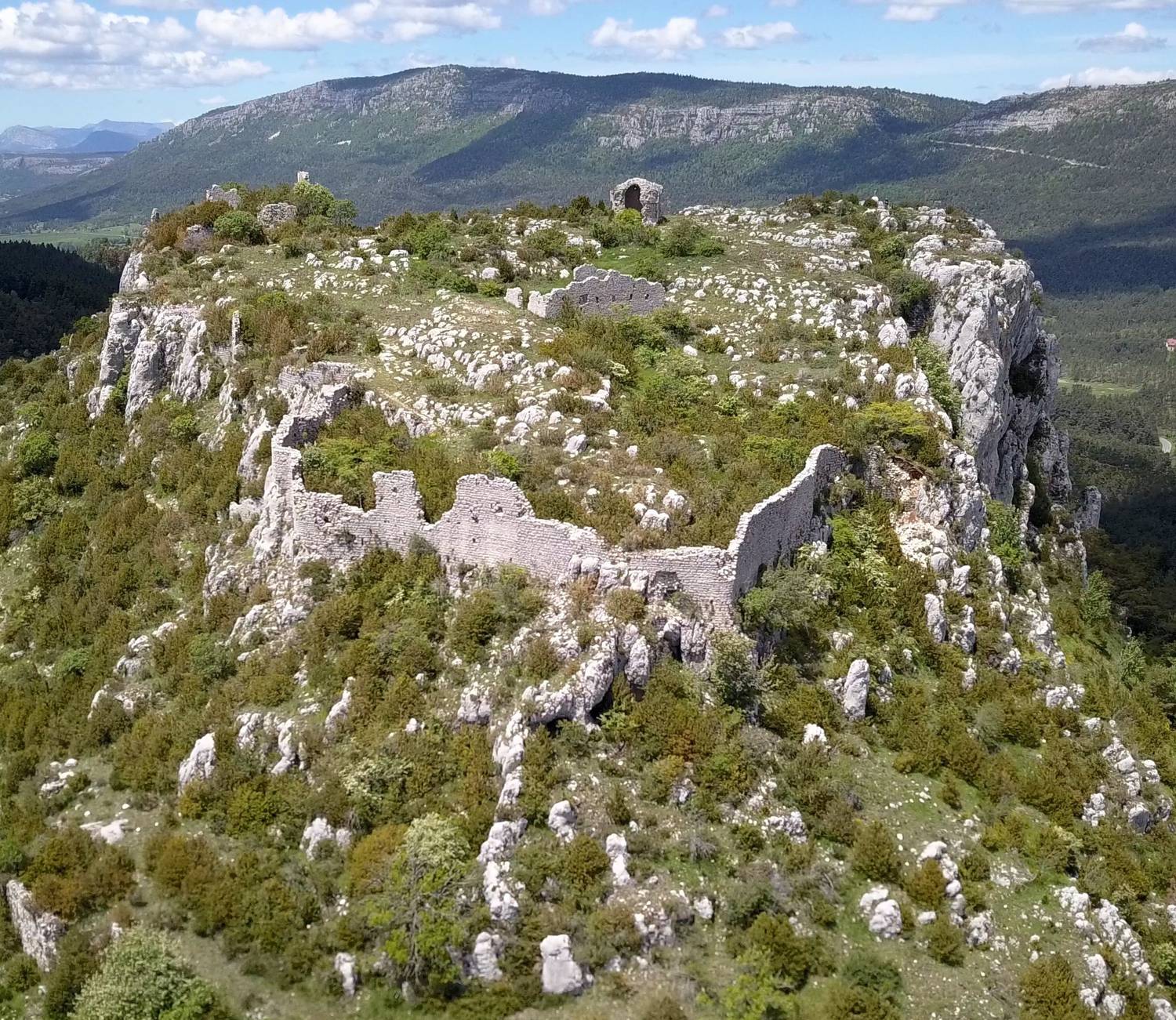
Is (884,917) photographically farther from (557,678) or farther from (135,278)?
(135,278)

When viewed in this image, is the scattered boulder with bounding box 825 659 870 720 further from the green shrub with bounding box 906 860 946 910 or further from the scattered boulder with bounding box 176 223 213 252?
the scattered boulder with bounding box 176 223 213 252

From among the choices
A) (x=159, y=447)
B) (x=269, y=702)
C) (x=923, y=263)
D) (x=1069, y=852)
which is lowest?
(x=1069, y=852)

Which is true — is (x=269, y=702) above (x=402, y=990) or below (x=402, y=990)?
above

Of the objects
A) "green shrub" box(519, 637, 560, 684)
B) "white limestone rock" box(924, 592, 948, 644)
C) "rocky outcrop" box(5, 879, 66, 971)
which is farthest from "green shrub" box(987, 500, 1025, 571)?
"rocky outcrop" box(5, 879, 66, 971)

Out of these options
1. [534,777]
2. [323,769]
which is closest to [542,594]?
[534,777]

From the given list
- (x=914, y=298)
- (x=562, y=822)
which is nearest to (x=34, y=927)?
(x=562, y=822)

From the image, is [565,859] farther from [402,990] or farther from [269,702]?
[269,702]
